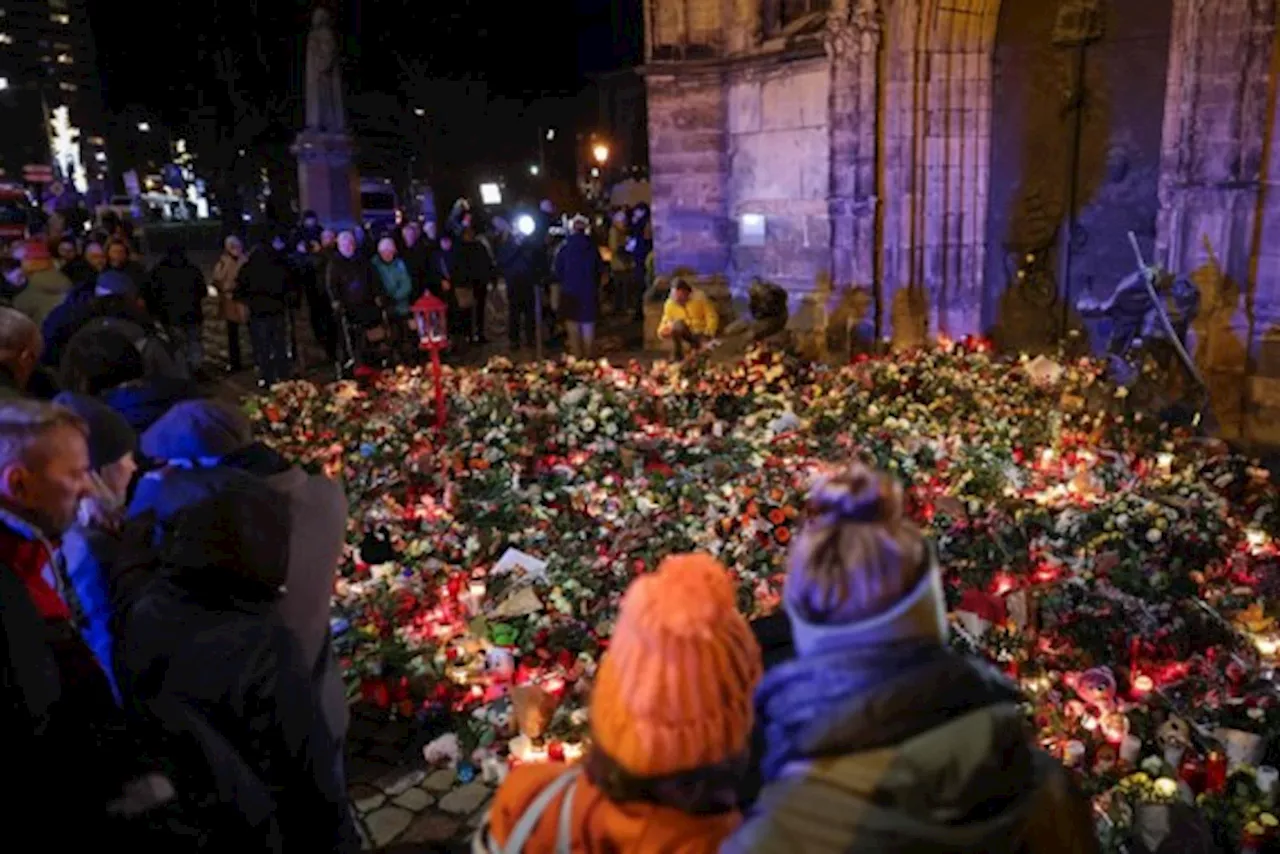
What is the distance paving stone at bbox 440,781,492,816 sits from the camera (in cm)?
461

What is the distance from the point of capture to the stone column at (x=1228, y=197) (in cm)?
896

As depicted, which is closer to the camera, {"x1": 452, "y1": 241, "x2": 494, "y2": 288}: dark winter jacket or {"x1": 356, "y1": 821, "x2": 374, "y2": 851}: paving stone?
{"x1": 356, "y1": 821, "x2": 374, "y2": 851}: paving stone

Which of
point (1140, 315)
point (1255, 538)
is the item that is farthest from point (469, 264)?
point (1255, 538)

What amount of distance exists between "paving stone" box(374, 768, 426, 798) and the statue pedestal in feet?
56.5

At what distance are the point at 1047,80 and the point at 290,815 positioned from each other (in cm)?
1170

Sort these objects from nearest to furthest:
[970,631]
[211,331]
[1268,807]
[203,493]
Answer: [203,493] < [1268,807] < [970,631] < [211,331]

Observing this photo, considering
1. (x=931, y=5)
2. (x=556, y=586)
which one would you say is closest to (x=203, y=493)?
(x=556, y=586)

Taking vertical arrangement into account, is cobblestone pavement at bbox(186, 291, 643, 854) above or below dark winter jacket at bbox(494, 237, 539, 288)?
below

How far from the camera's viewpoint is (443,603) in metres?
6.34

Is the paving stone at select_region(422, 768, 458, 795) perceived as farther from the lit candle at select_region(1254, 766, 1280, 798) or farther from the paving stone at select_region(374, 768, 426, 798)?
the lit candle at select_region(1254, 766, 1280, 798)

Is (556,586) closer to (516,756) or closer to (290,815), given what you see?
(516,756)

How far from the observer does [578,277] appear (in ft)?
43.5

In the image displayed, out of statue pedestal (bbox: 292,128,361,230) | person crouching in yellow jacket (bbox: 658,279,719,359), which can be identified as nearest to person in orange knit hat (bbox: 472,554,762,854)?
person crouching in yellow jacket (bbox: 658,279,719,359)

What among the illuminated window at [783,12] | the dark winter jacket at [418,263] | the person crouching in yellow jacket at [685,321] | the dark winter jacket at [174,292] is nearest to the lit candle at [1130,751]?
the person crouching in yellow jacket at [685,321]
